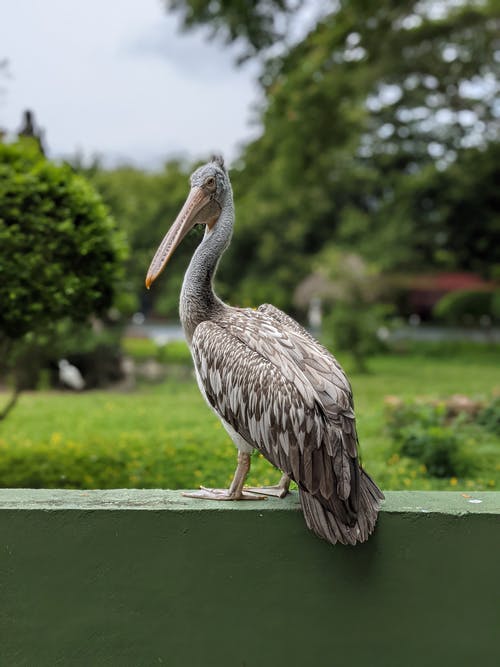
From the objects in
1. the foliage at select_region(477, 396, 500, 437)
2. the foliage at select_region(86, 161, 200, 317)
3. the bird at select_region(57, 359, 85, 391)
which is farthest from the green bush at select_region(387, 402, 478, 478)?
the bird at select_region(57, 359, 85, 391)

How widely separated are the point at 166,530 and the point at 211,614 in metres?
0.34

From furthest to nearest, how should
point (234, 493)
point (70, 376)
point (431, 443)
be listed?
1. point (70, 376)
2. point (431, 443)
3. point (234, 493)

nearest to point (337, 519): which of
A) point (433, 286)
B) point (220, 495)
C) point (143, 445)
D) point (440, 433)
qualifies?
point (220, 495)

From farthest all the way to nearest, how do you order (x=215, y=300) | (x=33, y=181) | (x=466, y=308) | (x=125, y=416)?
(x=466, y=308), (x=125, y=416), (x=33, y=181), (x=215, y=300)

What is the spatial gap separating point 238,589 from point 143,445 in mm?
4277

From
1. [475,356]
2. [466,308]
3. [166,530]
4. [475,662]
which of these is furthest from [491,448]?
[466,308]

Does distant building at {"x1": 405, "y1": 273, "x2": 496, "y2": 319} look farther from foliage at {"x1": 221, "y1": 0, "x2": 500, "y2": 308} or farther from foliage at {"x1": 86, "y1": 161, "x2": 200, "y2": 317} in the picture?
foliage at {"x1": 86, "y1": 161, "x2": 200, "y2": 317}

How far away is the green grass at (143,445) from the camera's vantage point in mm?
5492

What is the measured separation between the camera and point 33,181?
15.5 ft

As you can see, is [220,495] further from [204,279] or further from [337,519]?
[204,279]

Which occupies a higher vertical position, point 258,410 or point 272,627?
point 258,410

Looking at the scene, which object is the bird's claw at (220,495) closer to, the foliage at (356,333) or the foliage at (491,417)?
the foliage at (491,417)

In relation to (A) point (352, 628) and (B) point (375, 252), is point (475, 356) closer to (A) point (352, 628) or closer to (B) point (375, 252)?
(B) point (375, 252)

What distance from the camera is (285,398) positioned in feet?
8.63
